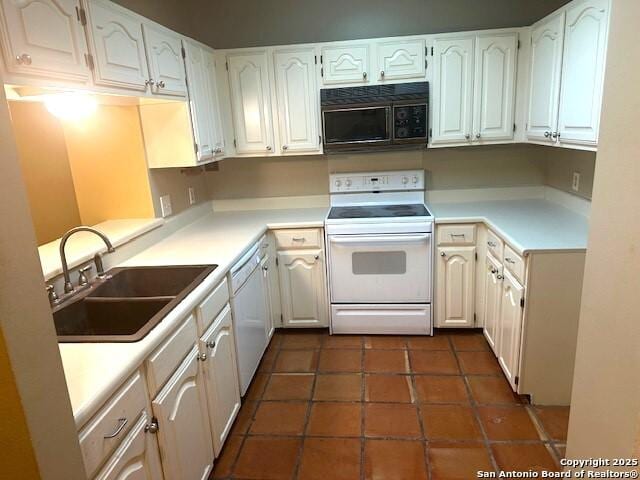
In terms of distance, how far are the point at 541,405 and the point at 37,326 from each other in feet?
7.96

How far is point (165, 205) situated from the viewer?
2.76m

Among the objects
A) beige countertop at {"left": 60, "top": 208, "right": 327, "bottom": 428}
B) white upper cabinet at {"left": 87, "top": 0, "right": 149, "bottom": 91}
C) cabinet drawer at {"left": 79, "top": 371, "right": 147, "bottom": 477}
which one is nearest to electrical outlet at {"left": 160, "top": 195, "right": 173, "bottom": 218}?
beige countertop at {"left": 60, "top": 208, "right": 327, "bottom": 428}

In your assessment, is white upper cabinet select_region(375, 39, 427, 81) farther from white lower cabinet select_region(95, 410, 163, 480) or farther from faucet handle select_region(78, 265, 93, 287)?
white lower cabinet select_region(95, 410, 163, 480)

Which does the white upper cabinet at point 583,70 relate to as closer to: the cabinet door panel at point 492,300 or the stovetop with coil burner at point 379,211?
the cabinet door panel at point 492,300

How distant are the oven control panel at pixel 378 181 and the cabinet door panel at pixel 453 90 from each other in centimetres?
40

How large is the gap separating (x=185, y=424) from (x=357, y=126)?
219 cm

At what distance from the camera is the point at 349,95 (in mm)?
2975

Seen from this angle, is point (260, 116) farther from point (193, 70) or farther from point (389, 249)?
point (389, 249)

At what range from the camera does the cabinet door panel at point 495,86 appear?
9.34ft

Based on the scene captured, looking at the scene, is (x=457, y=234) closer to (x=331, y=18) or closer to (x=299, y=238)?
(x=299, y=238)

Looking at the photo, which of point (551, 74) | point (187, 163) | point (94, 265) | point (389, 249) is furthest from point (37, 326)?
point (551, 74)

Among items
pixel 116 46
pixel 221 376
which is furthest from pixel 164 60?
pixel 221 376

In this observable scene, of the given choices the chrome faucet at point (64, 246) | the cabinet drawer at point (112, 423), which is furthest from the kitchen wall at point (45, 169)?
the cabinet drawer at point (112, 423)

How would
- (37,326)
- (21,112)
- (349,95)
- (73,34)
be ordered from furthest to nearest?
(349,95) < (21,112) < (73,34) < (37,326)
